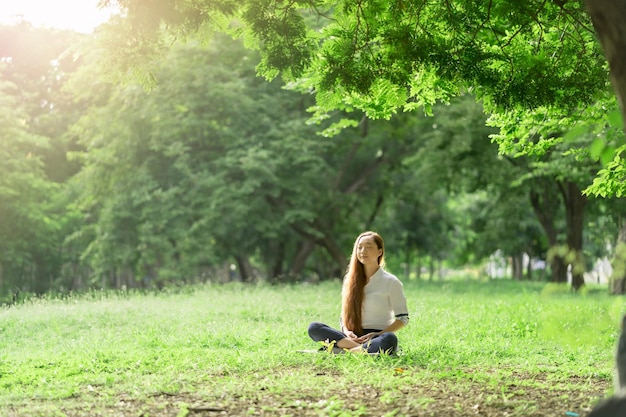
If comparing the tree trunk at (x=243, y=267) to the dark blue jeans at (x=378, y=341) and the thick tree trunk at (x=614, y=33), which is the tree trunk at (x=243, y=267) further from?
the thick tree trunk at (x=614, y=33)

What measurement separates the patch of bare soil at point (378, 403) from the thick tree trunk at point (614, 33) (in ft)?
7.98

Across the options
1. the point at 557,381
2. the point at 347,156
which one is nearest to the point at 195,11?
the point at 557,381

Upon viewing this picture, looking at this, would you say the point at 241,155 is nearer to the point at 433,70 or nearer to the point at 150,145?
the point at 150,145

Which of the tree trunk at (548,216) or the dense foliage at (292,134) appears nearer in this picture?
the dense foliage at (292,134)

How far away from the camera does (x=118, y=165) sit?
2622 centimetres

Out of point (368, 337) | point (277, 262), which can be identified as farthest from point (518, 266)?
point (368, 337)

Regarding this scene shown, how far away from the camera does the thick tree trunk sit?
4859 millimetres

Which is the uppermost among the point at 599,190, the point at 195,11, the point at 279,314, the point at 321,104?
the point at 195,11

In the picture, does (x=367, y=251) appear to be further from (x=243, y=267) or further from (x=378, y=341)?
(x=243, y=267)

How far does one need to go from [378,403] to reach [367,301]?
2.56 metres

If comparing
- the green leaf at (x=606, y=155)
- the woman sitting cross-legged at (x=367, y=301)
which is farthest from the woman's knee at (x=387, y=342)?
the green leaf at (x=606, y=155)

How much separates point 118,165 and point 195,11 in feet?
65.8

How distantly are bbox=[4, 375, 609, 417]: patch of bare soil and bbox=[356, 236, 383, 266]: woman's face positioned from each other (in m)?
1.98

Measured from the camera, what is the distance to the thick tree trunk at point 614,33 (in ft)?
15.9
